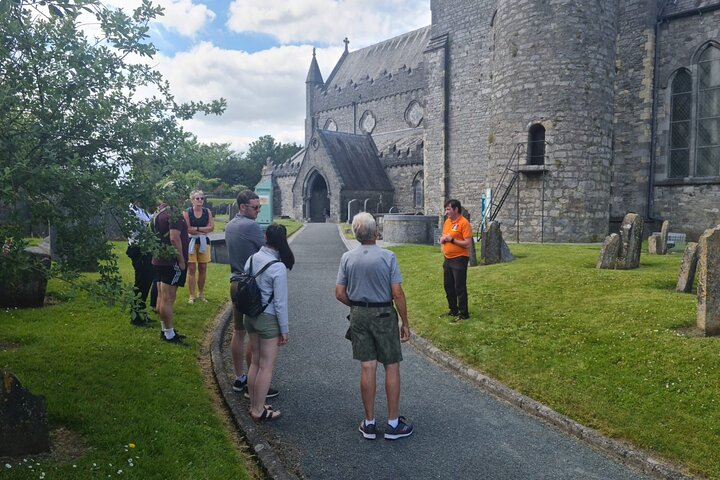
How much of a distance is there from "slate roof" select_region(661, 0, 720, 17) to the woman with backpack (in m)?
20.2

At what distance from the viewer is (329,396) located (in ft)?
18.0

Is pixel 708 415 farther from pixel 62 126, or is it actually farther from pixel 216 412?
pixel 62 126

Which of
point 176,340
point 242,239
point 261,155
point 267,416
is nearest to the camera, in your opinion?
point 267,416

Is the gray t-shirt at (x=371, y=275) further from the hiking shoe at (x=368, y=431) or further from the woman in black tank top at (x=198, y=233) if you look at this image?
the woman in black tank top at (x=198, y=233)

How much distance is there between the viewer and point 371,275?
4531mm

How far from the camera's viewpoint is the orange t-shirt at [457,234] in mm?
7777

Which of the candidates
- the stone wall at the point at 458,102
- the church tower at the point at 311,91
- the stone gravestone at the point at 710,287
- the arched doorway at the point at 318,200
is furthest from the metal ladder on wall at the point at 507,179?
the church tower at the point at 311,91

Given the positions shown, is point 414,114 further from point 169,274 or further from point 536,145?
point 169,274

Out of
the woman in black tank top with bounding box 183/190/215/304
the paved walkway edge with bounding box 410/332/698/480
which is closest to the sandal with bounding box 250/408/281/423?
the paved walkway edge with bounding box 410/332/698/480

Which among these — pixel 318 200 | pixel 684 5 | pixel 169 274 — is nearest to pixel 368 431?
pixel 169 274

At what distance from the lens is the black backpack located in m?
4.52

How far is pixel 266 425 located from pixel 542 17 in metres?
16.5

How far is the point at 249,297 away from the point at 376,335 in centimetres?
115

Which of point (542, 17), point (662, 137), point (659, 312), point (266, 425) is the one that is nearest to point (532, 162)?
point (542, 17)
